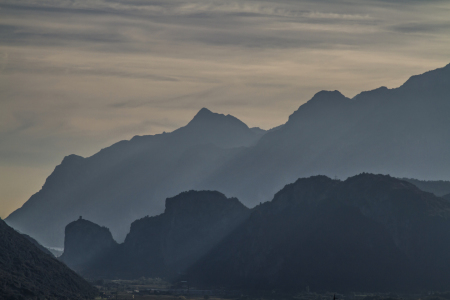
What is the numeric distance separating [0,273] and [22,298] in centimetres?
1320

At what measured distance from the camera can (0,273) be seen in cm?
19925

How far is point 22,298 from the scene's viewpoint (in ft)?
628
